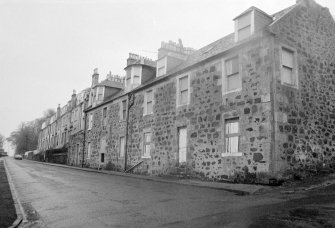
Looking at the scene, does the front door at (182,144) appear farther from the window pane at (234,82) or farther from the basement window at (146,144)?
the window pane at (234,82)

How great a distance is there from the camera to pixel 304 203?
7953 millimetres

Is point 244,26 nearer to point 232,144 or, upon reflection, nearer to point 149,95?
point 232,144

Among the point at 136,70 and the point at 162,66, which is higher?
the point at 136,70

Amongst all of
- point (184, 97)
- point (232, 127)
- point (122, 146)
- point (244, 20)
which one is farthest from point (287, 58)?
point (122, 146)

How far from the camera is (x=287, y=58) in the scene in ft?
46.5

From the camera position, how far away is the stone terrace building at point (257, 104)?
43.3 ft

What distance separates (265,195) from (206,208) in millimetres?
2978

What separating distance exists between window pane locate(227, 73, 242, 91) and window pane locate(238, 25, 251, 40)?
1.93 meters

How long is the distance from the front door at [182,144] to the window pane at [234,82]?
3.92 metres

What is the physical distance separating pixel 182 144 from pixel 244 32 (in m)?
6.84

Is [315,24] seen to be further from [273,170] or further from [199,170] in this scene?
[199,170]

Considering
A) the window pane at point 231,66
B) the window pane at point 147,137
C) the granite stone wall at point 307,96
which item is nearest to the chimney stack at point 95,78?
the window pane at point 147,137

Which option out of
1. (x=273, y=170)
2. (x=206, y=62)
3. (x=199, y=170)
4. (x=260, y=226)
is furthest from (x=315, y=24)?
(x=260, y=226)

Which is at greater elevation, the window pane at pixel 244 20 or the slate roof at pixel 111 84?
the slate roof at pixel 111 84
